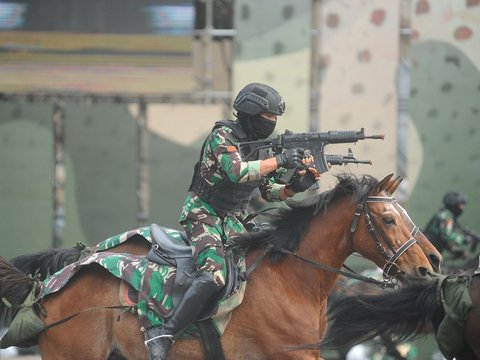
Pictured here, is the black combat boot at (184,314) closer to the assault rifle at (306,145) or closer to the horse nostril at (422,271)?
the assault rifle at (306,145)

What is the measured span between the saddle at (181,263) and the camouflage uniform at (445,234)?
4.59 metres

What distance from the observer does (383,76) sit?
42.2ft

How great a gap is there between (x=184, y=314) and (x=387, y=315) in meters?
1.25

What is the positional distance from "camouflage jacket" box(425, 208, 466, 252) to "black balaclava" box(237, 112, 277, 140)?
4562mm

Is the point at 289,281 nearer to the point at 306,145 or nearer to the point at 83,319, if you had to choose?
the point at 306,145

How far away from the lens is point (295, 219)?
272 inches

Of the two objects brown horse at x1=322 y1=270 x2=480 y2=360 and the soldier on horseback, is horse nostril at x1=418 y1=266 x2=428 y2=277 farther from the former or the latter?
the soldier on horseback

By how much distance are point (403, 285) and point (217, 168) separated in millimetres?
1374

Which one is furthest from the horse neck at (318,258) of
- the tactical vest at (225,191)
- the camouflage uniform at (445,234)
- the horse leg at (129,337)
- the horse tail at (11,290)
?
the camouflage uniform at (445,234)

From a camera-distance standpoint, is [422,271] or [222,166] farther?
[222,166]

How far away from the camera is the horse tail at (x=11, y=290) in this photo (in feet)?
23.7

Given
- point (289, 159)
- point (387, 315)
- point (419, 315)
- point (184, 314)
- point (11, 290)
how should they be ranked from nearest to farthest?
1. point (419, 315)
2. point (387, 315)
3. point (289, 159)
4. point (184, 314)
5. point (11, 290)

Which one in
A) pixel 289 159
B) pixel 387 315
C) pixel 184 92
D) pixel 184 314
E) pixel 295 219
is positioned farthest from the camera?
pixel 184 92

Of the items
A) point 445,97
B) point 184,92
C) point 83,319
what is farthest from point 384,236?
point 445,97
